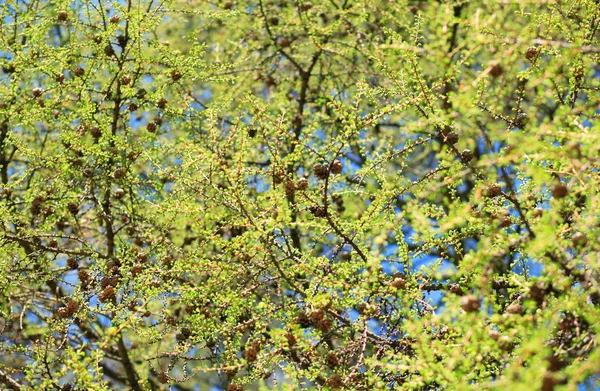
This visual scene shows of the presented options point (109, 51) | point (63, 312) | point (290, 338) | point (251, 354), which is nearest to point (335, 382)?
point (290, 338)

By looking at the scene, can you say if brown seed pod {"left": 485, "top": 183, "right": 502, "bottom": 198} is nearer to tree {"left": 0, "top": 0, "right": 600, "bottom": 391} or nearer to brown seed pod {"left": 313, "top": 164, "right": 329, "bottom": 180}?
tree {"left": 0, "top": 0, "right": 600, "bottom": 391}

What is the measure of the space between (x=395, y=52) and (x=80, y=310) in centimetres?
296

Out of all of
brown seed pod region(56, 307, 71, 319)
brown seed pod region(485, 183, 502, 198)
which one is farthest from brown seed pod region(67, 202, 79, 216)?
brown seed pod region(485, 183, 502, 198)

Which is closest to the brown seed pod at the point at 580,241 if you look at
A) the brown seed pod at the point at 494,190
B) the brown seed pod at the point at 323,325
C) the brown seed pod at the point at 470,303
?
the brown seed pod at the point at 470,303

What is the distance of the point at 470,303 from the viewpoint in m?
2.36

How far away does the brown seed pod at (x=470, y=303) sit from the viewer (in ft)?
7.71

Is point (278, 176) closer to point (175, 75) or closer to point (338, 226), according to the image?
point (338, 226)

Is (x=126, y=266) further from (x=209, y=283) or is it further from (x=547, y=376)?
(x=547, y=376)

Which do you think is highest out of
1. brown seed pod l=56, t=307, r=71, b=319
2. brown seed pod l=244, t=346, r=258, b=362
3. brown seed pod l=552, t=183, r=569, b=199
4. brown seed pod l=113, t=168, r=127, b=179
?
brown seed pod l=113, t=168, r=127, b=179

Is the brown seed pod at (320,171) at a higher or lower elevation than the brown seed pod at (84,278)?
higher

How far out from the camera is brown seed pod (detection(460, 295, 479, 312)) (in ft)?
7.71

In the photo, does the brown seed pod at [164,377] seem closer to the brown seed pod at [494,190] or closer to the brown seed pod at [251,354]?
the brown seed pod at [251,354]

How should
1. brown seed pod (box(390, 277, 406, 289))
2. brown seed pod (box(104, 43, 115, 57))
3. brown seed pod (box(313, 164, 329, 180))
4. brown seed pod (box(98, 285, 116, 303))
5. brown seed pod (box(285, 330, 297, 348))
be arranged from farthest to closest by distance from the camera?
brown seed pod (box(104, 43, 115, 57)) → brown seed pod (box(98, 285, 116, 303)) → brown seed pod (box(313, 164, 329, 180)) → brown seed pod (box(390, 277, 406, 289)) → brown seed pod (box(285, 330, 297, 348))

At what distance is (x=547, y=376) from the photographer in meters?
1.89
